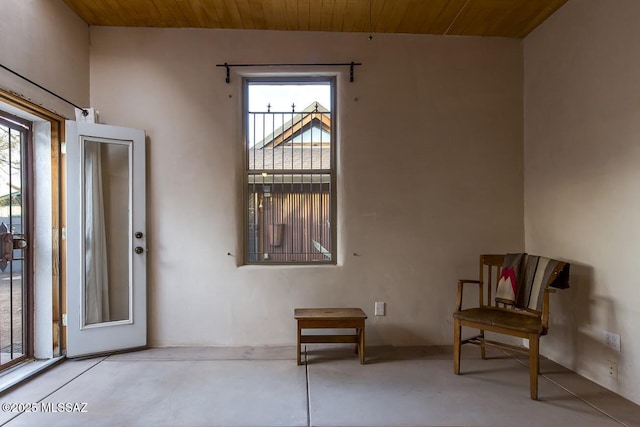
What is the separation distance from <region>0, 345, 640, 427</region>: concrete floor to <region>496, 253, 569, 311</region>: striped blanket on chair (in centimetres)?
53

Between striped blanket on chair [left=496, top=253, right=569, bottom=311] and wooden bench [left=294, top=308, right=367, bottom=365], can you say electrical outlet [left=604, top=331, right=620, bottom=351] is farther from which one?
wooden bench [left=294, top=308, right=367, bottom=365]

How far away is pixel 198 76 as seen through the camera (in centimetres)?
312

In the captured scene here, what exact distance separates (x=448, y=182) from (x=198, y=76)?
7.91 ft

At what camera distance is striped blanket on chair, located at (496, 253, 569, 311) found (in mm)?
2414

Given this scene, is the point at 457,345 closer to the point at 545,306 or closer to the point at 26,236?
the point at 545,306

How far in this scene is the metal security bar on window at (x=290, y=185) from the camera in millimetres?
3232

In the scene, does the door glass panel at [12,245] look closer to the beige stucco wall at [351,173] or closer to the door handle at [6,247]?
the door handle at [6,247]

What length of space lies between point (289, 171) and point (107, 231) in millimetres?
1630

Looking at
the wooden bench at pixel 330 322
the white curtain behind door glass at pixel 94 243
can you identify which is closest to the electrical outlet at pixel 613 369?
the wooden bench at pixel 330 322

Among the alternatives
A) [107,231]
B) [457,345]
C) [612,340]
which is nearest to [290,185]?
[107,231]

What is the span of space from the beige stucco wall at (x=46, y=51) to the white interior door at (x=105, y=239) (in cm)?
31

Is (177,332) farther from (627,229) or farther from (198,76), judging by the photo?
(627,229)

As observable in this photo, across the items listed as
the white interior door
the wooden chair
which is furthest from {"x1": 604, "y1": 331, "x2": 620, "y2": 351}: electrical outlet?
the white interior door

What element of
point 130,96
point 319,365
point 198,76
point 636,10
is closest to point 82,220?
point 130,96
